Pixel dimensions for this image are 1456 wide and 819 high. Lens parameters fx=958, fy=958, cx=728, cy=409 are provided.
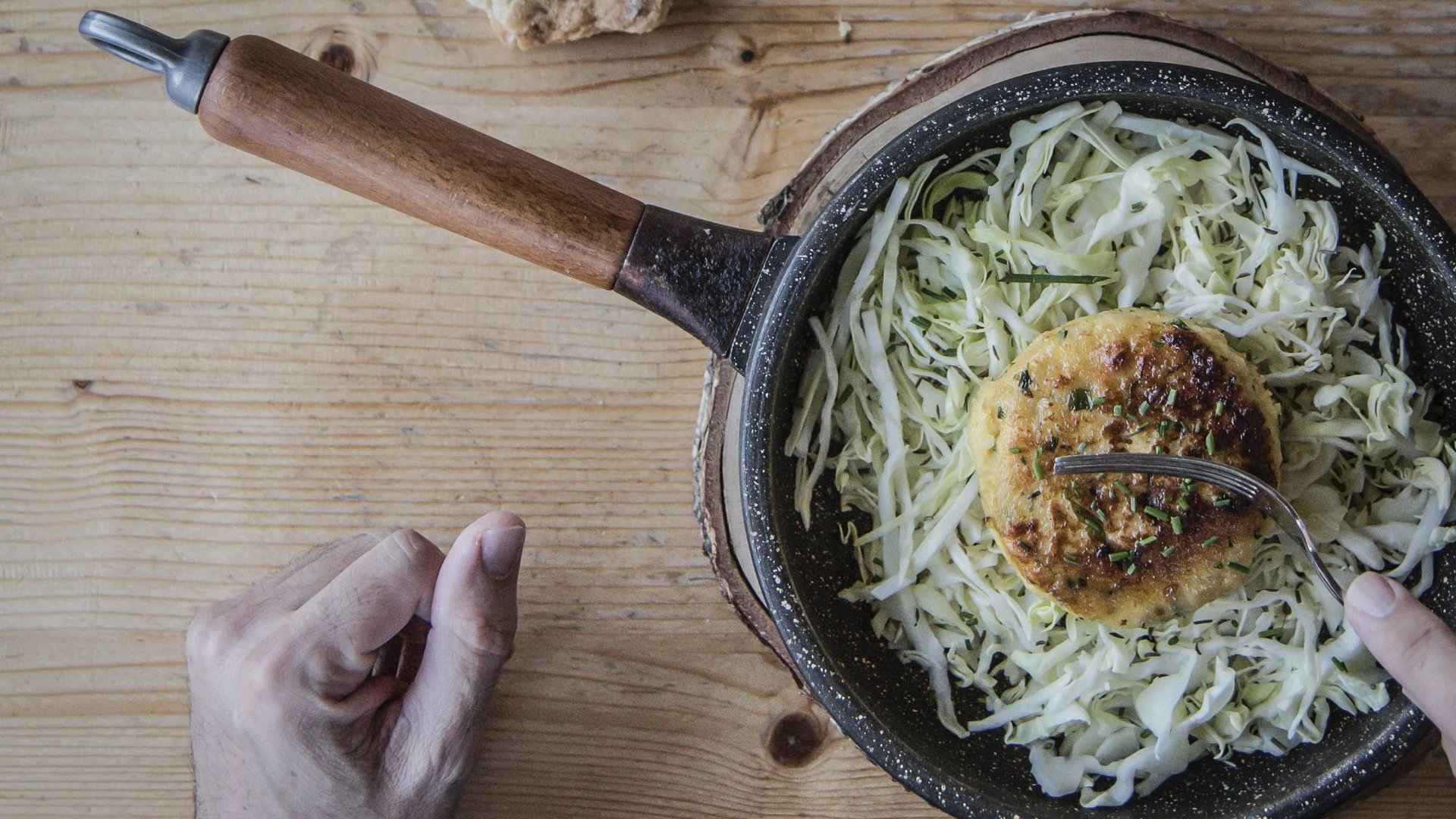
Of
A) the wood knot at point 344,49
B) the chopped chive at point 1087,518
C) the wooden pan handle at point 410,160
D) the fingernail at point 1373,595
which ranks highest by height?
the wooden pan handle at point 410,160

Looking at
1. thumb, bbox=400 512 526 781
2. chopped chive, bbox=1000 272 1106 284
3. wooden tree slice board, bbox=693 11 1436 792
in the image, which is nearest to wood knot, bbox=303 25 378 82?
wooden tree slice board, bbox=693 11 1436 792

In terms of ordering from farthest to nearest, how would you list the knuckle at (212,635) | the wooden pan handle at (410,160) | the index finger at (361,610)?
the knuckle at (212,635) → the index finger at (361,610) → the wooden pan handle at (410,160)

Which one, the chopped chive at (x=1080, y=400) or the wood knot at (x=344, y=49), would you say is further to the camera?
the wood knot at (x=344, y=49)

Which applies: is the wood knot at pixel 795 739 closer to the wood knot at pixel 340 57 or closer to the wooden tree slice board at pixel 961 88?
the wooden tree slice board at pixel 961 88

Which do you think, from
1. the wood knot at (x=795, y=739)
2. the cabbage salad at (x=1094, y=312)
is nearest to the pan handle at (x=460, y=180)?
the cabbage salad at (x=1094, y=312)

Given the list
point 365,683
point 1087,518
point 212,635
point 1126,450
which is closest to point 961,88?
point 1126,450
